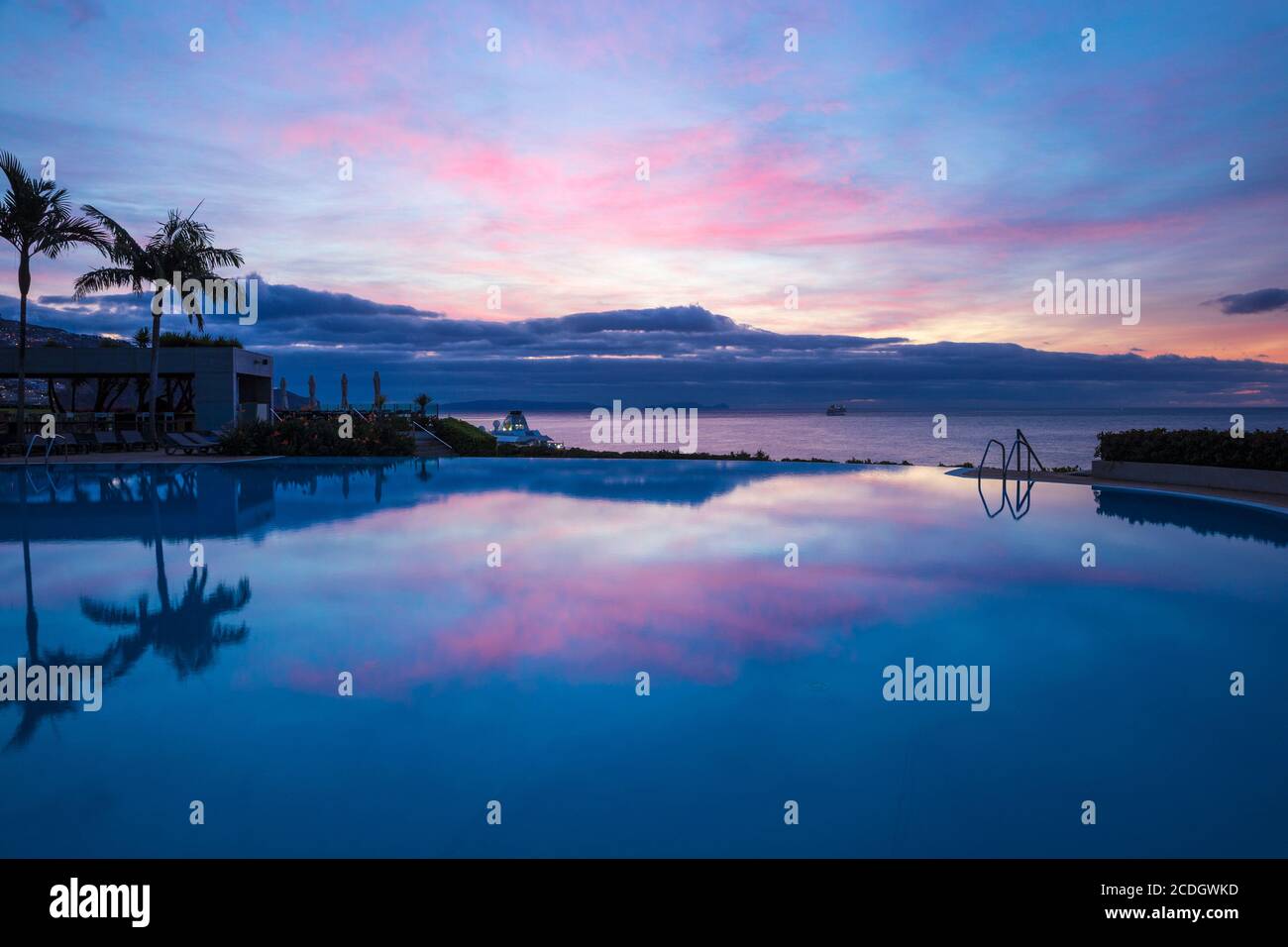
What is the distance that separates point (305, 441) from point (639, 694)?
60.0 feet

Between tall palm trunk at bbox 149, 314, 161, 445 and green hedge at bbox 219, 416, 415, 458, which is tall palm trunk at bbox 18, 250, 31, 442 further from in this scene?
green hedge at bbox 219, 416, 415, 458

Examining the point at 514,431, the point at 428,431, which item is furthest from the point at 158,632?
the point at 514,431

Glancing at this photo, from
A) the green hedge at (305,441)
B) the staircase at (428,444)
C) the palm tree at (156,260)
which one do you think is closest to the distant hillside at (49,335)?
the palm tree at (156,260)

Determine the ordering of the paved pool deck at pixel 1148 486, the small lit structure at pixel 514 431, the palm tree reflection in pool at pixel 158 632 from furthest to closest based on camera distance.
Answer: the small lit structure at pixel 514 431
the paved pool deck at pixel 1148 486
the palm tree reflection in pool at pixel 158 632

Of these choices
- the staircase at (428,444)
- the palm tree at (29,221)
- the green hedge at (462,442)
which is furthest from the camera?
the green hedge at (462,442)

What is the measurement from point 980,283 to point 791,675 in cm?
1939

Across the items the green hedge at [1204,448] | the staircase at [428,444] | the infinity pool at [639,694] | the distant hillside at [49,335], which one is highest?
the distant hillside at [49,335]

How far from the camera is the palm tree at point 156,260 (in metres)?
18.9

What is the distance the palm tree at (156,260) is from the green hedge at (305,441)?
8.59 feet

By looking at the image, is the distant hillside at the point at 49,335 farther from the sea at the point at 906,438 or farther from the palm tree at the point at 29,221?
the sea at the point at 906,438

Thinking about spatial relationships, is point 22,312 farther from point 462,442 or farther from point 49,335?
point 49,335

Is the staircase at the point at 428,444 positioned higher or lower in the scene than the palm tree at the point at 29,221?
lower
